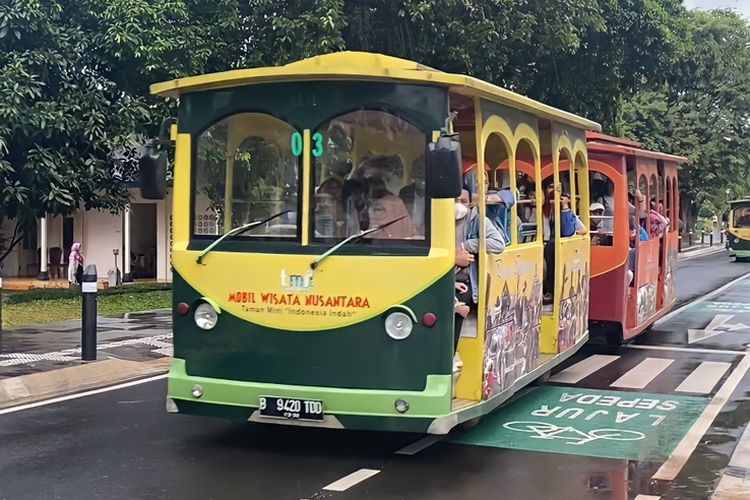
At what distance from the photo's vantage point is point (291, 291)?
7094mm

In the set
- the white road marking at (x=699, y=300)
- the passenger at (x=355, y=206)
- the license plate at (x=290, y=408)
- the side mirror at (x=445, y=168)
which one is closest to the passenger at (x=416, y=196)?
the passenger at (x=355, y=206)

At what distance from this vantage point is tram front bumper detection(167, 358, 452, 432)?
6.88m

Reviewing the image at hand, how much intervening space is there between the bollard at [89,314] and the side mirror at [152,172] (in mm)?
3941

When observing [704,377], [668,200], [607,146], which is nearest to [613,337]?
[704,377]

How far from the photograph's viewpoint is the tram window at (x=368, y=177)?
6988mm

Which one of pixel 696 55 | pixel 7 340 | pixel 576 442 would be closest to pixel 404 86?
pixel 576 442

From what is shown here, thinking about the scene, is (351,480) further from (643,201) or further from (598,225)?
(643,201)

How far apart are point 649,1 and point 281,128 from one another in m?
14.6

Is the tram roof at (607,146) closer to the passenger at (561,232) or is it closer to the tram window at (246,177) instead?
the passenger at (561,232)

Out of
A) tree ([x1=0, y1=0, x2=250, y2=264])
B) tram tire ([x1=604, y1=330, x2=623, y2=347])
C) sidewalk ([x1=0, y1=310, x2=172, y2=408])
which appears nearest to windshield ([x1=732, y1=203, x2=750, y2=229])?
tram tire ([x1=604, y1=330, x2=623, y2=347])

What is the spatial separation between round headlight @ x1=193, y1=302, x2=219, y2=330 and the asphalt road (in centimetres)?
101

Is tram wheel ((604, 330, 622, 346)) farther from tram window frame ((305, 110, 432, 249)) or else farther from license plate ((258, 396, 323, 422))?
license plate ((258, 396, 323, 422))

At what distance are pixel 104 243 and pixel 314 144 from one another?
20.5 meters

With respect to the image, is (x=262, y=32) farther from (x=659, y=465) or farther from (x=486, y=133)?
(x=659, y=465)
